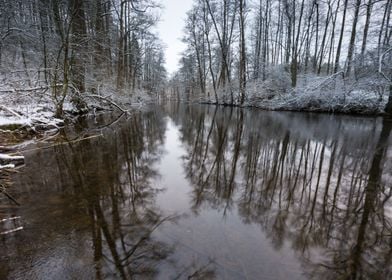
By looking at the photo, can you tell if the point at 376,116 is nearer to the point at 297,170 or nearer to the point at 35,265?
the point at 297,170

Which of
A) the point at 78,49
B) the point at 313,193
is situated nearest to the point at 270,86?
the point at 78,49

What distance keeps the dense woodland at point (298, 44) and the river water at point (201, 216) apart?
30.8 feet

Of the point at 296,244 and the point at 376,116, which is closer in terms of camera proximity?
the point at 296,244

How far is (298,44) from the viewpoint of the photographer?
21.7 metres

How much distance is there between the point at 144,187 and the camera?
13.1 ft

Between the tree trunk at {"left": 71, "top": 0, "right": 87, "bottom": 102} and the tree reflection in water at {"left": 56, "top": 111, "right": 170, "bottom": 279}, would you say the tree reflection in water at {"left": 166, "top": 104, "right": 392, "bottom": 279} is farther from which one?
the tree trunk at {"left": 71, "top": 0, "right": 87, "bottom": 102}

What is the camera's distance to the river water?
2.15 m

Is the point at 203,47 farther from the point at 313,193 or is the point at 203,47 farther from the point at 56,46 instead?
the point at 313,193

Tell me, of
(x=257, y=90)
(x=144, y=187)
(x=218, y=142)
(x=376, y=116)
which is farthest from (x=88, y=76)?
(x=376, y=116)

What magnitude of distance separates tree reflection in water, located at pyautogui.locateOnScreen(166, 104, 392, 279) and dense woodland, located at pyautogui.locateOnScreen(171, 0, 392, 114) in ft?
25.3

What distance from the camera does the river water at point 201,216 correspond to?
2.15 m

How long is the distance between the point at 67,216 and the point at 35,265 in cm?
84

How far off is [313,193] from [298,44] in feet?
72.4

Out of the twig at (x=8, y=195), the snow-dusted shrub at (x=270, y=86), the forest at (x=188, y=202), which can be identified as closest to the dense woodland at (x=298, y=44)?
the snow-dusted shrub at (x=270, y=86)
